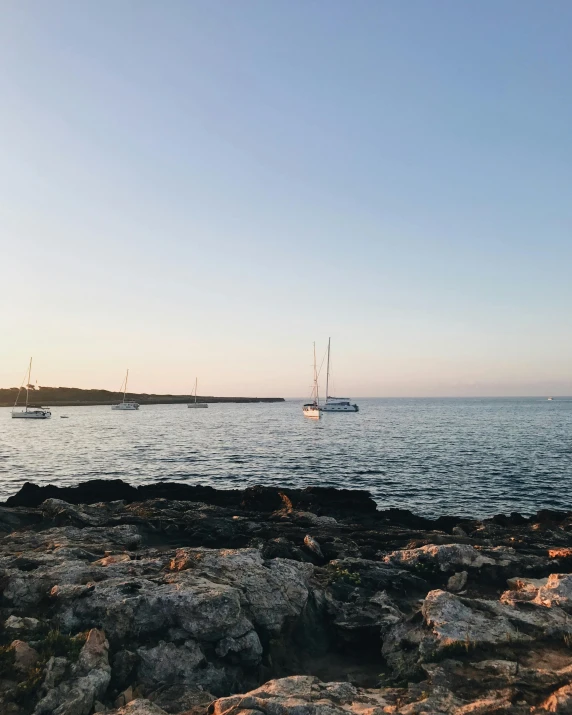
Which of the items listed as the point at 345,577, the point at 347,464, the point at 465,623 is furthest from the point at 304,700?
the point at 347,464

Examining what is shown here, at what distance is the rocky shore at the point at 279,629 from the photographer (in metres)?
7.61

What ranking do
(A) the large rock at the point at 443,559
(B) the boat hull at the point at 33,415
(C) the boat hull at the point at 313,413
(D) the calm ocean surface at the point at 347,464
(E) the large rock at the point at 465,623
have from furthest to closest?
(C) the boat hull at the point at 313,413 → (B) the boat hull at the point at 33,415 → (D) the calm ocean surface at the point at 347,464 → (A) the large rock at the point at 443,559 → (E) the large rock at the point at 465,623

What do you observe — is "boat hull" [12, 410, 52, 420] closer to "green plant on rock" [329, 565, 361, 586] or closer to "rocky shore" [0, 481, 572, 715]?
"rocky shore" [0, 481, 572, 715]

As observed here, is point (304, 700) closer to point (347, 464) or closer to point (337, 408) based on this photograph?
point (347, 464)

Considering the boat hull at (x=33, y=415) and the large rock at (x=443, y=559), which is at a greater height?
the large rock at (x=443, y=559)

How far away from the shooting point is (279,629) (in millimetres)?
10281

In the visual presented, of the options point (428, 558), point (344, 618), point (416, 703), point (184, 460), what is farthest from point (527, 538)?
point (184, 460)

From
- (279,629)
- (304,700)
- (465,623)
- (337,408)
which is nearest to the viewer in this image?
(304,700)

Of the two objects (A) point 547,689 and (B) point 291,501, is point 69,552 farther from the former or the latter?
(B) point 291,501

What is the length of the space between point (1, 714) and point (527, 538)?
1879 centimetres

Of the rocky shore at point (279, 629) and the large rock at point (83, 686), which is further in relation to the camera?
the rocky shore at point (279, 629)

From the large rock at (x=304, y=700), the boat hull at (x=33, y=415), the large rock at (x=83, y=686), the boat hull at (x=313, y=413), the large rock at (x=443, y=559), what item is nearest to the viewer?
the large rock at (x=304, y=700)

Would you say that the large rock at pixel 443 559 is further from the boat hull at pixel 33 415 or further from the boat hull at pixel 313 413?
the boat hull at pixel 33 415

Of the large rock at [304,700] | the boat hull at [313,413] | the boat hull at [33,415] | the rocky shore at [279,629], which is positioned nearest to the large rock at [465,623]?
the rocky shore at [279,629]
